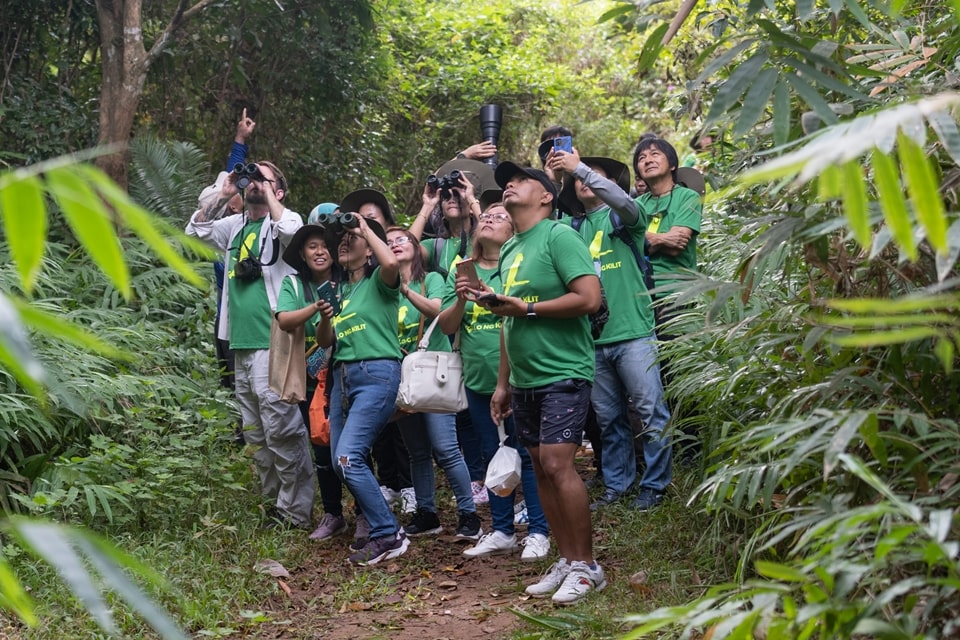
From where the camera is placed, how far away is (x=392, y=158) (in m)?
12.6

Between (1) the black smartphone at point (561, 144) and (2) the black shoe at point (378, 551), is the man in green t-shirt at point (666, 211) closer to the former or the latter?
(1) the black smartphone at point (561, 144)

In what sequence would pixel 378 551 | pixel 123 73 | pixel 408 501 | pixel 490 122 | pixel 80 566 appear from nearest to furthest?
pixel 80 566 → pixel 378 551 → pixel 408 501 → pixel 490 122 → pixel 123 73

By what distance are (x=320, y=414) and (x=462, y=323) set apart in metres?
1.06

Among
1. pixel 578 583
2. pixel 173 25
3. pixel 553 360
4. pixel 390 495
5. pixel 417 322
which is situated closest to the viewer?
pixel 578 583

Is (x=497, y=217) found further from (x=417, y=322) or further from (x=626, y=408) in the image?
(x=626, y=408)

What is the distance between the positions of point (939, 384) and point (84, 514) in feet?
14.4

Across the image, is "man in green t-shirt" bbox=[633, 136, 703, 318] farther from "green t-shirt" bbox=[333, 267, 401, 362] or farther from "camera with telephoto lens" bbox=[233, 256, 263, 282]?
"camera with telephoto lens" bbox=[233, 256, 263, 282]

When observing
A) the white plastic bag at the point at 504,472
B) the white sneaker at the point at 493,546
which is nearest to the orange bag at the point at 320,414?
the white sneaker at the point at 493,546

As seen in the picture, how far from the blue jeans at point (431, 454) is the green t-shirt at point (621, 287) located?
Result: 1032mm

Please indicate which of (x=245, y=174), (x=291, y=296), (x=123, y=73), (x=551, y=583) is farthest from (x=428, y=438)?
(x=123, y=73)

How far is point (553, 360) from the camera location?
4.91 m

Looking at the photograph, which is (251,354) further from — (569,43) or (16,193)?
(569,43)

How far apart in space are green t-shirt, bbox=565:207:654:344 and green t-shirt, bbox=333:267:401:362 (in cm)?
121

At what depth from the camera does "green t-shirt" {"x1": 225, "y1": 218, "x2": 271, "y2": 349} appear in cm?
643
